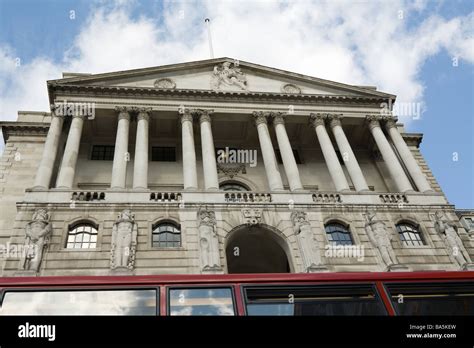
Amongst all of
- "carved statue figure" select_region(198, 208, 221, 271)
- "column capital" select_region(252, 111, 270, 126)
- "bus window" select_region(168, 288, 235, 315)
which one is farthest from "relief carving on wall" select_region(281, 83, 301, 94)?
"bus window" select_region(168, 288, 235, 315)

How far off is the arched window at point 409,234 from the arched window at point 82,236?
17.4 metres

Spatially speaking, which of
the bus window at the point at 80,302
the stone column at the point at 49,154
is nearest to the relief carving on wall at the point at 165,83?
the stone column at the point at 49,154

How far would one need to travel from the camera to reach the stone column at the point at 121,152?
76.1 ft

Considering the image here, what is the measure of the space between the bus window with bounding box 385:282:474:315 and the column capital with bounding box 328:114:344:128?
2210cm

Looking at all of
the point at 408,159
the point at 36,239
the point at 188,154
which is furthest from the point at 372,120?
the point at 36,239

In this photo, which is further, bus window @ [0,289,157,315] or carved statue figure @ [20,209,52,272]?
carved statue figure @ [20,209,52,272]

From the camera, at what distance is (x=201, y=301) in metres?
7.73

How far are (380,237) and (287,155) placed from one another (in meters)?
8.50

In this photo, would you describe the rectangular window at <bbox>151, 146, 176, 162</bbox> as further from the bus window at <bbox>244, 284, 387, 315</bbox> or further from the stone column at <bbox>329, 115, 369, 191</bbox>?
the bus window at <bbox>244, 284, 387, 315</bbox>

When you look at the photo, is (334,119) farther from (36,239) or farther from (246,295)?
(246,295)

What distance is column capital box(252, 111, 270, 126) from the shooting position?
28.7 meters

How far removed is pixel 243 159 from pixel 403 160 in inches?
466

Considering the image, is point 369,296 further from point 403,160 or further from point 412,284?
point 403,160

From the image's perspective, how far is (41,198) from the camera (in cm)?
2127
